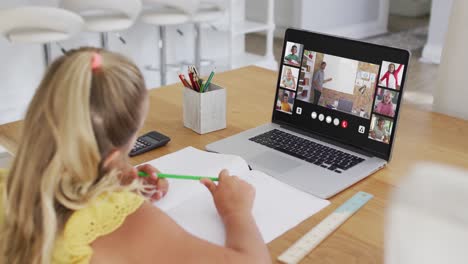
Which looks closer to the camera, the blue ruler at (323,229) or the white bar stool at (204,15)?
the blue ruler at (323,229)

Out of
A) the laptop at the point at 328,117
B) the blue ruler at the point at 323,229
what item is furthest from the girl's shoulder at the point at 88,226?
the laptop at the point at 328,117

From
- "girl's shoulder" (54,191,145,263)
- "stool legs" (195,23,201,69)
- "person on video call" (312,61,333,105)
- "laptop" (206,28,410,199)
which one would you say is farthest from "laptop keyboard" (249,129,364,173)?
"stool legs" (195,23,201,69)

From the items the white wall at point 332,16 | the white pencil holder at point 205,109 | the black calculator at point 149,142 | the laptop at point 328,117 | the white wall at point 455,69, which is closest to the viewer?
the laptop at point 328,117

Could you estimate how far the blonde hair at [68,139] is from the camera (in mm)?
716

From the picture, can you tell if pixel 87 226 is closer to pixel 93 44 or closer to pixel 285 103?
pixel 285 103

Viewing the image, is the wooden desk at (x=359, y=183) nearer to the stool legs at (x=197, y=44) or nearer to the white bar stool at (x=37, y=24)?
the white bar stool at (x=37, y=24)

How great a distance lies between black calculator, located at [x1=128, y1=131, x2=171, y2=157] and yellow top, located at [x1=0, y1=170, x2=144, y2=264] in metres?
0.48

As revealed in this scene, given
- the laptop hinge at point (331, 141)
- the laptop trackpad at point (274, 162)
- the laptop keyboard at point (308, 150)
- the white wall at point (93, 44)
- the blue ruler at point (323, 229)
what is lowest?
the white wall at point (93, 44)

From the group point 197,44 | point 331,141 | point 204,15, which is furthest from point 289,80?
point 197,44

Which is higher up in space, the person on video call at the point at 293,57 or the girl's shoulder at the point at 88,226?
the person on video call at the point at 293,57

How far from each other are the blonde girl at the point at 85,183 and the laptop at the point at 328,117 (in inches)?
15.6

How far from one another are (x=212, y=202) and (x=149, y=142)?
Result: 35 cm

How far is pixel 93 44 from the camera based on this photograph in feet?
12.5

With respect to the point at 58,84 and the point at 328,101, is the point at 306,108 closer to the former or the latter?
the point at 328,101
